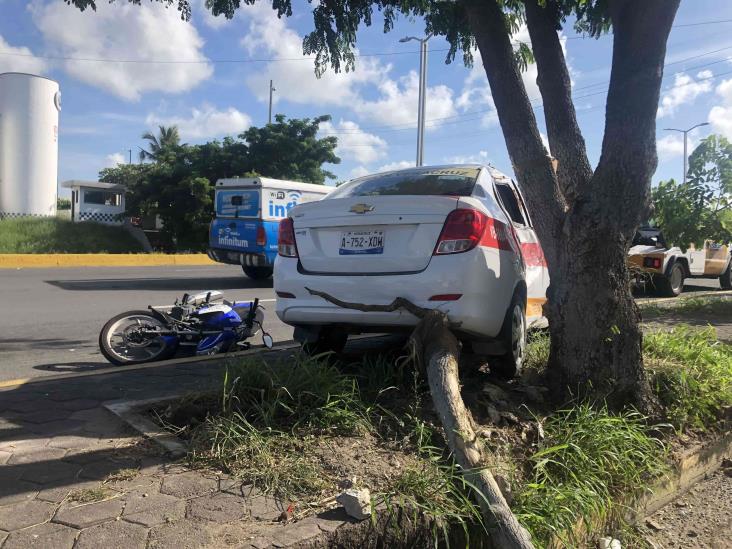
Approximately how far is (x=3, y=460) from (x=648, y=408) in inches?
142

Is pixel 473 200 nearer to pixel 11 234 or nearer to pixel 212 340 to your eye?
pixel 212 340

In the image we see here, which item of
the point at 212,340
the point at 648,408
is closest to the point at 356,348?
the point at 212,340

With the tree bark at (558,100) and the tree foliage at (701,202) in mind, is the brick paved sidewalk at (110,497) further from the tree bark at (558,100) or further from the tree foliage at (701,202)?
the tree foliage at (701,202)

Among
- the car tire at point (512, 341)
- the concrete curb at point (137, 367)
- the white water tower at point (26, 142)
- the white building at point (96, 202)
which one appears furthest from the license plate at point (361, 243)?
the white building at point (96, 202)

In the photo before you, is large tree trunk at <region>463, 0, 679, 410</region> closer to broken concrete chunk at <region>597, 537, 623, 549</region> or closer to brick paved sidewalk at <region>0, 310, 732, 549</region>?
broken concrete chunk at <region>597, 537, 623, 549</region>

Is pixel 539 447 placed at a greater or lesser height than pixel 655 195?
lesser

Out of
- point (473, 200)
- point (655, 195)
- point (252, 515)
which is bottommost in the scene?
point (252, 515)

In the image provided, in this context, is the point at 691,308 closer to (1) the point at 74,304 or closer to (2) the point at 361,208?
(2) the point at 361,208

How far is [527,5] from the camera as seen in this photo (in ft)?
14.0

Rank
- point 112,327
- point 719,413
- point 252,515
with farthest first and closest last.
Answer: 1. point 112,327
2. point 719,413
3. point 252,515

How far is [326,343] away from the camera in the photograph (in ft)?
15.3

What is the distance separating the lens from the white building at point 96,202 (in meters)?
27.2

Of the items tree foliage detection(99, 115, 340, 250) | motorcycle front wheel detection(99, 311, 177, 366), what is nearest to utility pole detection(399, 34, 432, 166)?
tree foliage detection(99, 115, 340, 250)

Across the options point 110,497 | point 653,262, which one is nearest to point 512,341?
point 110,497
